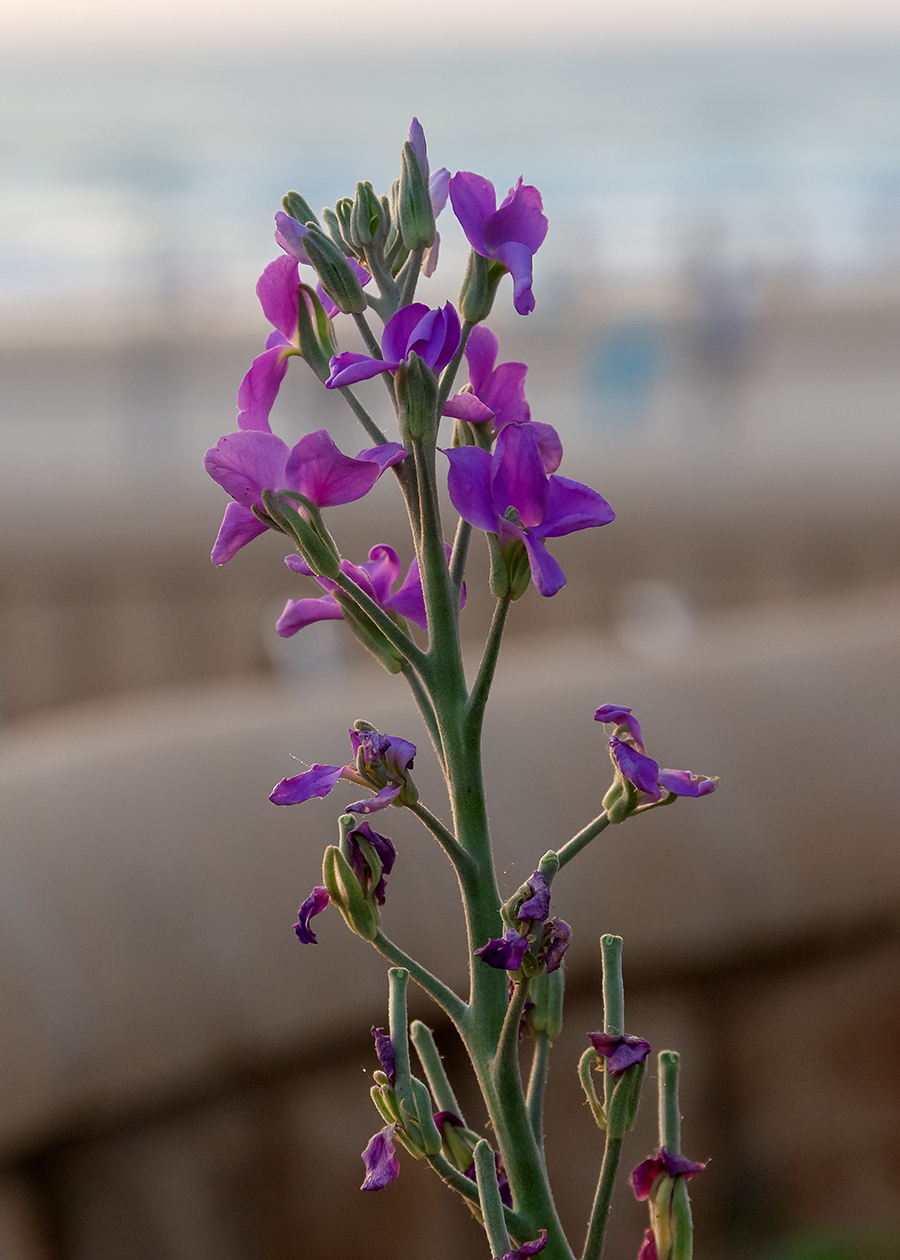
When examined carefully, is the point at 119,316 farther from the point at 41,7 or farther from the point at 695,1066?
the point at 41,7

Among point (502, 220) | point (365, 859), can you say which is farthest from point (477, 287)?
point (365, 859)

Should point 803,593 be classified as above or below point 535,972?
below

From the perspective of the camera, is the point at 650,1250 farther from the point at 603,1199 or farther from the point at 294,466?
the point at 294,466

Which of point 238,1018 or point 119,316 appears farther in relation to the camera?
point 119,316

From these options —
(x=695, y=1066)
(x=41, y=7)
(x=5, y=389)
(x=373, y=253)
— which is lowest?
(x=695, y=1066)

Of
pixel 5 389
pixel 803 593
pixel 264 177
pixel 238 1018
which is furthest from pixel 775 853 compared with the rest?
pixel 264 177

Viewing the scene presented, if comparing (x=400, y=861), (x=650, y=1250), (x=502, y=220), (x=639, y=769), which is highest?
(x=502, y=220)
